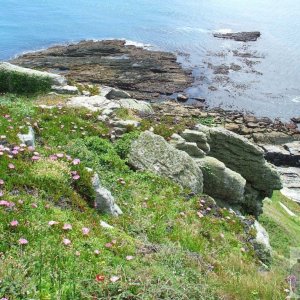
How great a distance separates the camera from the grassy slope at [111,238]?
6805 mm

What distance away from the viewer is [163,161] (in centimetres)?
1546

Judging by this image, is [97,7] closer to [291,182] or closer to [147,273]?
[291,182]

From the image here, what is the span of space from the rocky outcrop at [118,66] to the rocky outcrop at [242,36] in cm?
2575

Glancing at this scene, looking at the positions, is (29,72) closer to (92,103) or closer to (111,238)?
(92,103)

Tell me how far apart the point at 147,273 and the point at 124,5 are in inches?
5102

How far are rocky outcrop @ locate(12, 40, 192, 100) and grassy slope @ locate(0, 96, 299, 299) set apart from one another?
44.0 m

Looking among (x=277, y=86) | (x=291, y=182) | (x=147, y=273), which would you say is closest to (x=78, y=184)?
(x=147, y=273)

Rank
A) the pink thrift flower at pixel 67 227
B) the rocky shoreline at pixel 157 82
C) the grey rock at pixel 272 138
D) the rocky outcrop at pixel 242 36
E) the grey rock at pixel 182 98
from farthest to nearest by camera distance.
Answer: the rocky outcrop at pixel 242 36, the grey rock at pixel 182 98, the grey rock at pixel 272 138, the rocky shoreline at pixel 157 82, the pink thrift flower at pixel 67 227

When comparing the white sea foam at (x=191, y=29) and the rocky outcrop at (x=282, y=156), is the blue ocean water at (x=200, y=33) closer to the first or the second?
the white sea foam at (x=191, y=29)

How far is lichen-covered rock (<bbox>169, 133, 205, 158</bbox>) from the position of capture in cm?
1894

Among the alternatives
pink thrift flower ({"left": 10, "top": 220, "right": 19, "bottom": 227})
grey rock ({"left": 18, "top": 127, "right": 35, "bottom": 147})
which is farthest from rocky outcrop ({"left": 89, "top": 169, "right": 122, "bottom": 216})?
pink thrift flower ({"left": 10, "top": 220, "right": 19, "bottom": 227})

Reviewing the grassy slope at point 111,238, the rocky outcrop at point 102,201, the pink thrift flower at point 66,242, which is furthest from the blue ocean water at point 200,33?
the pink thrift flower at point 66,242

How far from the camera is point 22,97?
853 inches

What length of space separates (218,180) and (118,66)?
161 feet
